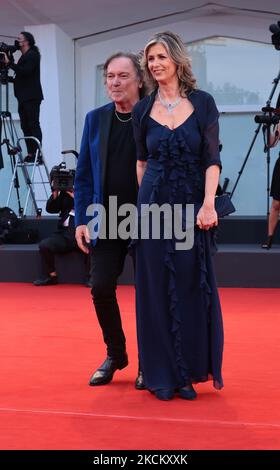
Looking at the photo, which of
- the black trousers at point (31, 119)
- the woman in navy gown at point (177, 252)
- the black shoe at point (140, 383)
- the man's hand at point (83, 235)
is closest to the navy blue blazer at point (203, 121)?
the woman in navy gown at point (177, 252)

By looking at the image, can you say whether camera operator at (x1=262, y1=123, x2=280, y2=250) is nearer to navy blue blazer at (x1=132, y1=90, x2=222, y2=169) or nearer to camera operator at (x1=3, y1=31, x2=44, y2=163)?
camera operator at (x1=3, y1=31, x2=44, y2=163)

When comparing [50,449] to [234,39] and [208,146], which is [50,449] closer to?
[208,146]

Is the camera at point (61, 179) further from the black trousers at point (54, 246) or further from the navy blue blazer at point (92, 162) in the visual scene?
the navy blue blazer at point (92, 162)

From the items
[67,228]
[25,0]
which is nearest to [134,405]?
[67,228]

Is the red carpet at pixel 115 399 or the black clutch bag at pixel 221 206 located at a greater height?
the black clutch bag at pixel 221 206

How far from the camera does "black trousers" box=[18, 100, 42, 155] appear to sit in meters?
9.45

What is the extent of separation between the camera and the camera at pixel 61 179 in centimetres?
735

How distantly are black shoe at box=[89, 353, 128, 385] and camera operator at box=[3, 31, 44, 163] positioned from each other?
19.3 feet

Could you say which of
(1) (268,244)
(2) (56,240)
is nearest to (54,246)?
(2) (56,240)

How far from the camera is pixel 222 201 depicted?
3.40m

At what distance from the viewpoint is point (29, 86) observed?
941cm

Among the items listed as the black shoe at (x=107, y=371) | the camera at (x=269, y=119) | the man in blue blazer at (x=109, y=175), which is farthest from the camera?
the camera at (x=269, y=119)

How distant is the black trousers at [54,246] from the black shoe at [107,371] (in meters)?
3.86

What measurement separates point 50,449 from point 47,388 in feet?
2.98
